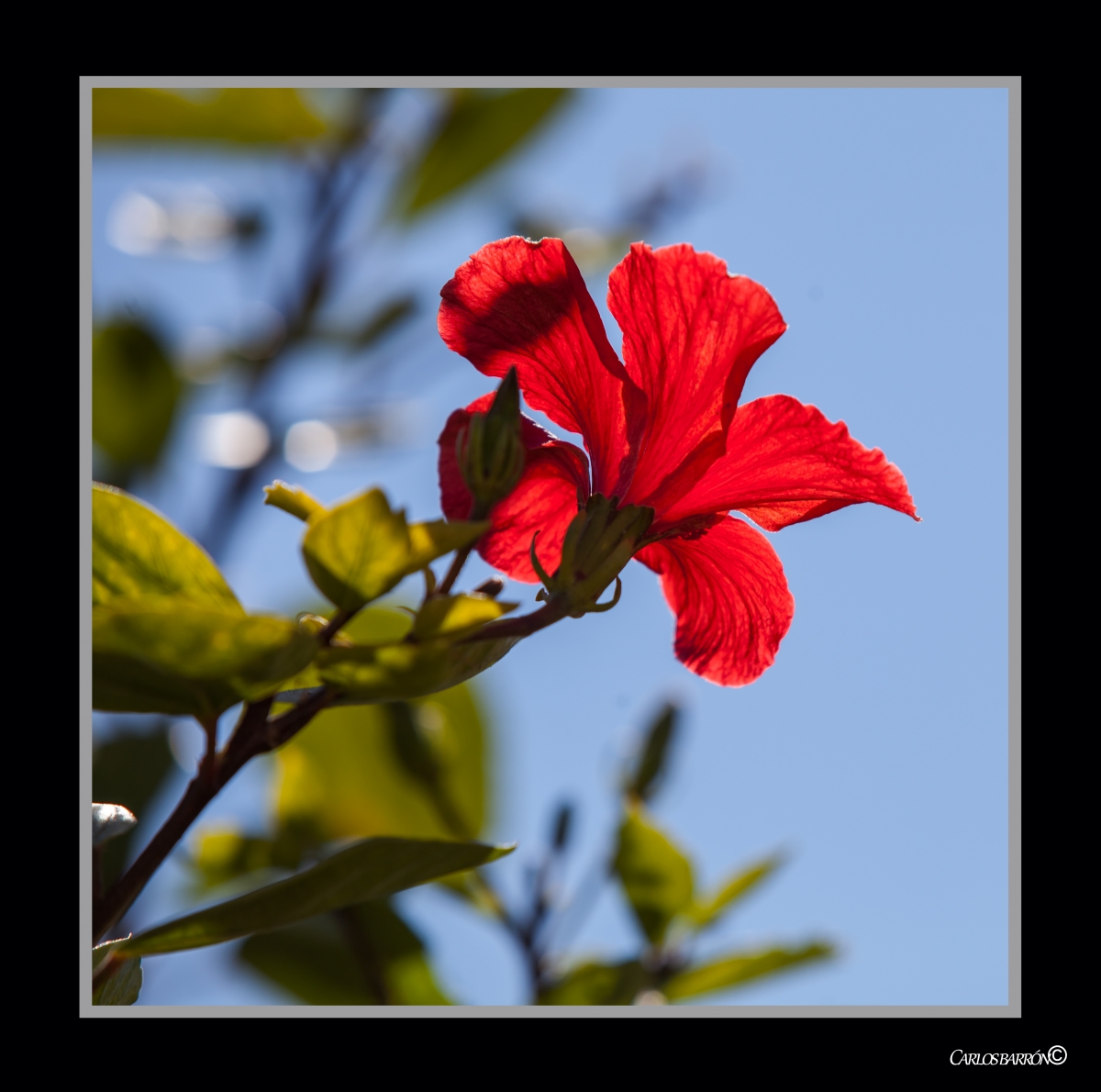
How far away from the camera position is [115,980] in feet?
3.06

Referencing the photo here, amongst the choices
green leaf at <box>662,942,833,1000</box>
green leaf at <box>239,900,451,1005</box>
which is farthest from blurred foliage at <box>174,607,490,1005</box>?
green leaf at <box>662,942,833,1000</box>

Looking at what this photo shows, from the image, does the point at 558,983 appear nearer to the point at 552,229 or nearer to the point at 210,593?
the point at 210,593

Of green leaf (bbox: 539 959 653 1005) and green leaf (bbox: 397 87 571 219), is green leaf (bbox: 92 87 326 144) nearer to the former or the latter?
green leaf (bbox: 397 87 571 219)

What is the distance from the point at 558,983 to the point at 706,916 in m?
0.26

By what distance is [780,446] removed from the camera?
0.99 meters

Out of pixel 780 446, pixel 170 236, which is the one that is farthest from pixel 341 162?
pixel 780 446

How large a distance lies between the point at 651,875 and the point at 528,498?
0.83 m

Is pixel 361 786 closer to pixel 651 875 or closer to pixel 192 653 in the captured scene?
pixel 651 875

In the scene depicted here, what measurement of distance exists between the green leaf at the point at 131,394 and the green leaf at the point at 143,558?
4.52 feet

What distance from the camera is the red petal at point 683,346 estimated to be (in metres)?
0.95

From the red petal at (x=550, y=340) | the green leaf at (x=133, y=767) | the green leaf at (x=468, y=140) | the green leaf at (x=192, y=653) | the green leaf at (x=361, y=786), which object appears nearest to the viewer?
the green leaf at (x=192, y=653)

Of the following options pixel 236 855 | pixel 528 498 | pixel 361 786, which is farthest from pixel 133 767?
pixel 528 498

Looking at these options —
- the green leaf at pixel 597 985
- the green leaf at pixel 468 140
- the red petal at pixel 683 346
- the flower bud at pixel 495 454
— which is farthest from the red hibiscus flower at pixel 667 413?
the green leaf at pixel 468 140

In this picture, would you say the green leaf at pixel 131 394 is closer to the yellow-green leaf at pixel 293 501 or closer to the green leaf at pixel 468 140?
the green leaf at pixel 468 140
